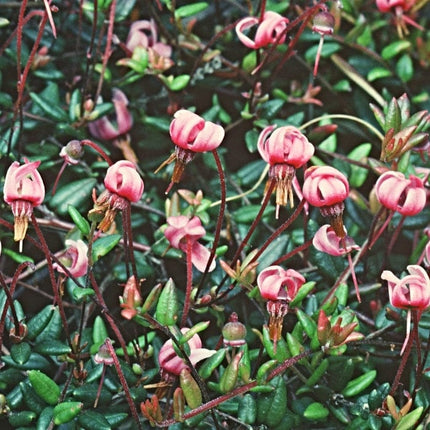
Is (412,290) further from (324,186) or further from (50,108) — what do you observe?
(50,108)

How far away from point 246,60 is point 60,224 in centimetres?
48

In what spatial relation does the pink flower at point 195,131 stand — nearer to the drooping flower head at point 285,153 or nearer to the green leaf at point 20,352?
the drooping flower head at point 285,153

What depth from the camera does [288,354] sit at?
1196 mm

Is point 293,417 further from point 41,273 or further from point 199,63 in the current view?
point 199,63

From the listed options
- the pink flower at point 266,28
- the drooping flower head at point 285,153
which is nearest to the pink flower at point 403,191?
the drooping flower head at point 285,153

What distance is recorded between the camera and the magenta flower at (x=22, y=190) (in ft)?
3.46

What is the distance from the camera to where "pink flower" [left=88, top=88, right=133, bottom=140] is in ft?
4.99

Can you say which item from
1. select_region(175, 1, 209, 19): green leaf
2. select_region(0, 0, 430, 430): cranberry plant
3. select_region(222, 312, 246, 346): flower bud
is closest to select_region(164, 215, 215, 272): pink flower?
select_region(0, 0, 430, 430): cranberry plant

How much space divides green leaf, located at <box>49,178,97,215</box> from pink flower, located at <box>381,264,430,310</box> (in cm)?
58

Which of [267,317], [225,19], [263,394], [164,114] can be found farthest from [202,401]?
[225,19]

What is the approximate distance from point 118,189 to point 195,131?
0.42 feet

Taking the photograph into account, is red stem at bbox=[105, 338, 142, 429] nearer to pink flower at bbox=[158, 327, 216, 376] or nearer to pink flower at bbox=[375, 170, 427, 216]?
pink flower at bbox=[158, 327, 216, 376]

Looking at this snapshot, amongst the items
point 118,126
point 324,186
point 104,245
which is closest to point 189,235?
point 104,245

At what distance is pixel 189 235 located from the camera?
4.03 ft
